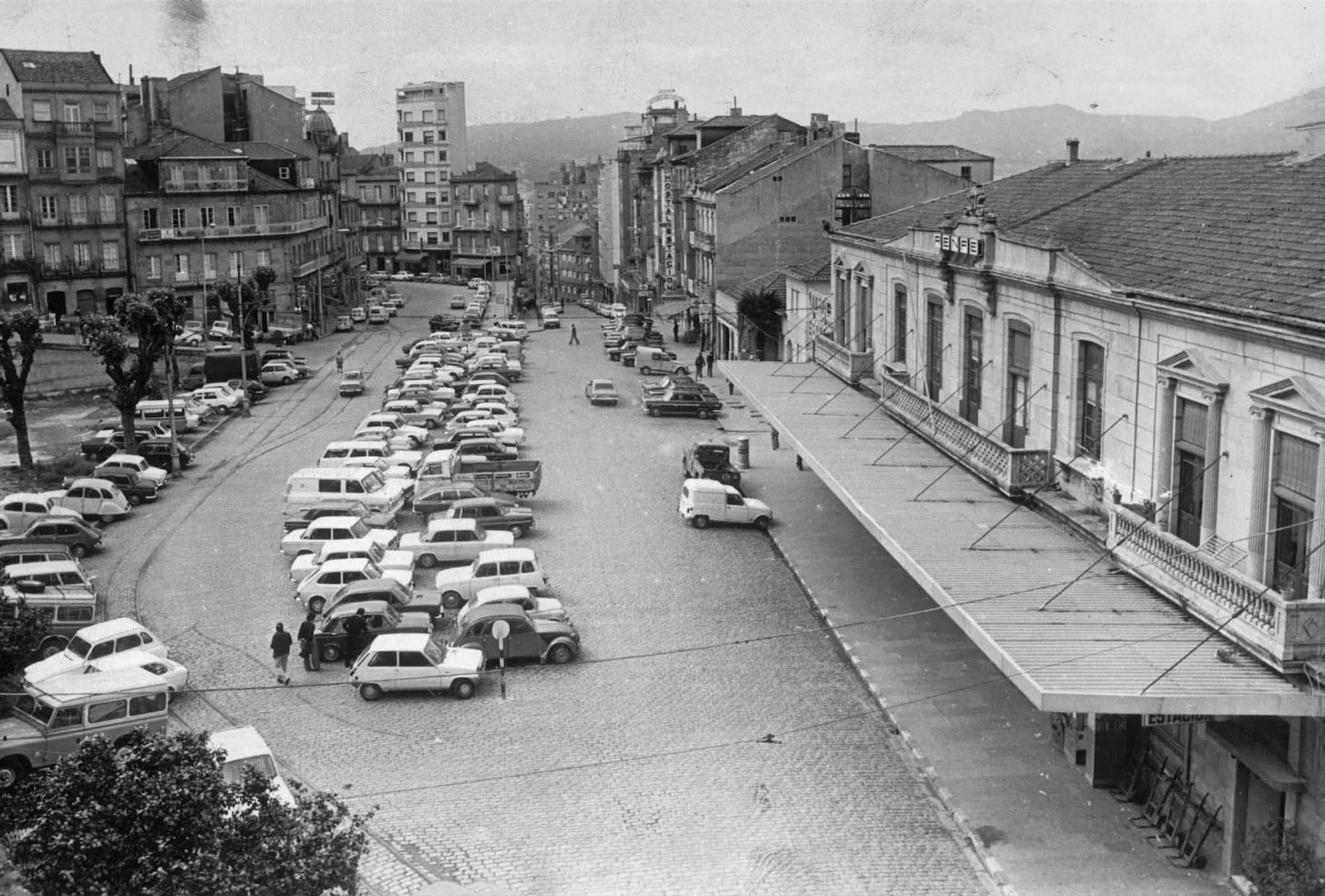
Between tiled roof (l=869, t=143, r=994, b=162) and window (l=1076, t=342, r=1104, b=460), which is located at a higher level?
tiled roof (l=869, t=143, r=994, b=162)

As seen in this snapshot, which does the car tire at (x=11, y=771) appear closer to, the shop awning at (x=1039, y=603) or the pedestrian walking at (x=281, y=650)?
the pedestrian walking at (x=281, y=650)

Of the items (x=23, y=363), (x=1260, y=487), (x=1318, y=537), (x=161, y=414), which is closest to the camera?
(x=1318, y=537)

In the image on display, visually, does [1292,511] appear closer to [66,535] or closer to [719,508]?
[719,508]

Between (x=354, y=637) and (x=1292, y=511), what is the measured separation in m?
18.6

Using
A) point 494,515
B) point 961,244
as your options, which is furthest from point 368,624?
point 961,244

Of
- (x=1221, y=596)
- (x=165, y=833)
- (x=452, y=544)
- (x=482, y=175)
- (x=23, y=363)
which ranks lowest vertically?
(x=452, y=544)

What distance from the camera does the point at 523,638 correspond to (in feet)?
96.4

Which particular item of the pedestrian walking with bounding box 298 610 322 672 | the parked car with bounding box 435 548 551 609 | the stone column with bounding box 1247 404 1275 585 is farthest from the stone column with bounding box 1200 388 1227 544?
the pedestrian walking with bounding box 298 610 322 672

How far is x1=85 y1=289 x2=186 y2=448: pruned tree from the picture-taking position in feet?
157

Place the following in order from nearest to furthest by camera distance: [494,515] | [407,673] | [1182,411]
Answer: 1. [1182,411]
2. [407,673]
3. [494,515]

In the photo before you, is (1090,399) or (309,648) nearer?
(1090,399)

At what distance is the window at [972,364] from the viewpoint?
33.2 m

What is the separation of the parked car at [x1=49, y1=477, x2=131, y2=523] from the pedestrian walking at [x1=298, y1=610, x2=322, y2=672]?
15.6 m

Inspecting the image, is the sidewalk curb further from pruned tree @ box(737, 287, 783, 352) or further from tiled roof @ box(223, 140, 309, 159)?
tiled roof @ box(223, 140, 309, 159)
